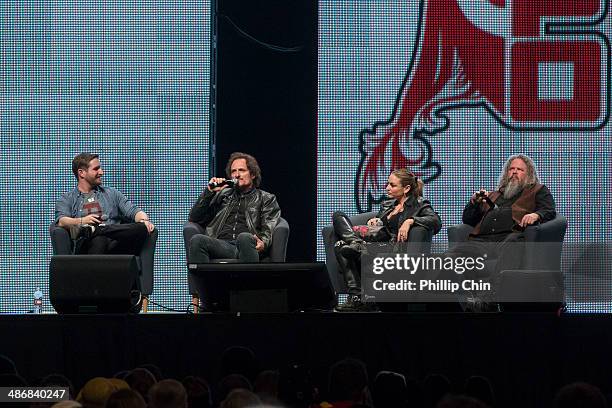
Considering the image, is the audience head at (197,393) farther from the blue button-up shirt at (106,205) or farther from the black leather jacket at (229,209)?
the blue button-up shirt at (106,205)

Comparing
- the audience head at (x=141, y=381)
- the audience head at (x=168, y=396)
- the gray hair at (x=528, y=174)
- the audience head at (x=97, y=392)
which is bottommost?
the audience head at (x=141, y=381)

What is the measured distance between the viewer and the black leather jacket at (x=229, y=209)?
656 cm

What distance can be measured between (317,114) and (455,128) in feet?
3.28

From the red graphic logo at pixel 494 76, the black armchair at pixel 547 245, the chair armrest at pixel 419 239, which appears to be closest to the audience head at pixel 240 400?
the chair armrest at pixel 419 239

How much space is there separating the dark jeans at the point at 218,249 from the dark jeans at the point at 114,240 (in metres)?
0.37

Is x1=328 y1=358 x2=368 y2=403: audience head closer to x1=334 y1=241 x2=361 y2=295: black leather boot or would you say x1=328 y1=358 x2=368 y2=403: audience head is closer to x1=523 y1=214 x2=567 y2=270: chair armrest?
x1=334 y1=241 x2=361 y2=295: black leather boot

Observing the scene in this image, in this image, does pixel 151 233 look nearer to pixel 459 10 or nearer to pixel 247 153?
pixel 247 153

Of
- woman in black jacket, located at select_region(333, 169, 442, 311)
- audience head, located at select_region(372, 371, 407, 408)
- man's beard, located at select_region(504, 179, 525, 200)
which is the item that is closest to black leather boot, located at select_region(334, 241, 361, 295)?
woman in black jacket, located at select_region(333, 169, 442, 311)

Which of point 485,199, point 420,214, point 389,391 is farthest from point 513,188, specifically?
point 389,391

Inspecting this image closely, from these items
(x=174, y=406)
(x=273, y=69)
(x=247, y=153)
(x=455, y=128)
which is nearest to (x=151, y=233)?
(x=247, y=153)

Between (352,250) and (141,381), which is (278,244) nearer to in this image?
(352,250)

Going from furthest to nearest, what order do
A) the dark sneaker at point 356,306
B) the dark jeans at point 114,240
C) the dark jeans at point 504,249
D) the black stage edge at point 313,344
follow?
1. the dark jeans at point 114,240
2. the dark jeans at point 504,249
3. the dark sneaker at point 356,306
4. the black stage edge at point 313,344

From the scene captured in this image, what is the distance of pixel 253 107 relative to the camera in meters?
7.35

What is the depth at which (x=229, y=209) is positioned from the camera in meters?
6.65
